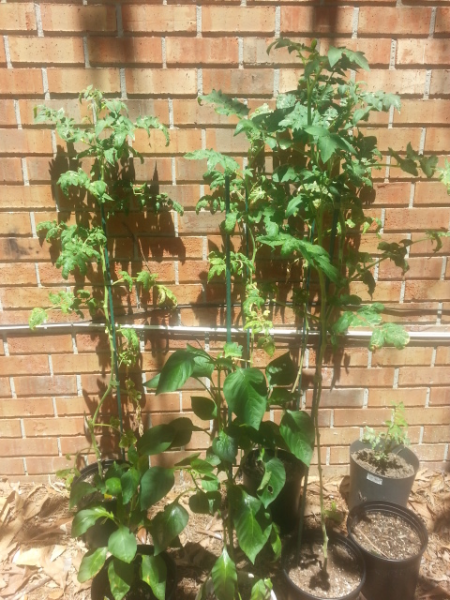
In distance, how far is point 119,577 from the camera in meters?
1.67

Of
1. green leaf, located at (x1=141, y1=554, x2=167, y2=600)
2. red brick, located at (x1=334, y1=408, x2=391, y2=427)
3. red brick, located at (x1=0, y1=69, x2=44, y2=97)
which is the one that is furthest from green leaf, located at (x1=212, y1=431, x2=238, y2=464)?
red brick, located at (x1=0, y1=69, x2=44, y2=97)

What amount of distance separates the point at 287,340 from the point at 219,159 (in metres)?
1.03

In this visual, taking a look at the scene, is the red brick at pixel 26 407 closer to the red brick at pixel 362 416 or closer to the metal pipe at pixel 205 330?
the metal pipe at pixel 205 330

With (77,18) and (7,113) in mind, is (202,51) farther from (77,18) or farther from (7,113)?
(7,113)

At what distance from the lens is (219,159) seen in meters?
1.50

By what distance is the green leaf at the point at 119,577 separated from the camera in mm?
1658

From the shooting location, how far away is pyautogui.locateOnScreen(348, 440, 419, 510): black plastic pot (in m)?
2.12

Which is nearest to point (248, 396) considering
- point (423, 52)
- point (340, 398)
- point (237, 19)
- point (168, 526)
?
point (168, 526)

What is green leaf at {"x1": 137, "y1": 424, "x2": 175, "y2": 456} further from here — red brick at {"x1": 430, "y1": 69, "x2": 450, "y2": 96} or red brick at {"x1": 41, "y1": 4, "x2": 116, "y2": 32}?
red brick at {"x1": 430, "y1": 69, "x2": 450, "y2": 96}

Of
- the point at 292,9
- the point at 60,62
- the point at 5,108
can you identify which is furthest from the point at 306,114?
the point at 5,108

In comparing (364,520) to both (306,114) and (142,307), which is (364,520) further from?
(306,114)

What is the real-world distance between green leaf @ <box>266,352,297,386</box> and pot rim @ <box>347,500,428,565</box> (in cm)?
74

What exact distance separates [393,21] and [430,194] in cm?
71

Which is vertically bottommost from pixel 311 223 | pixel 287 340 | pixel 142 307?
pixel 287 340
